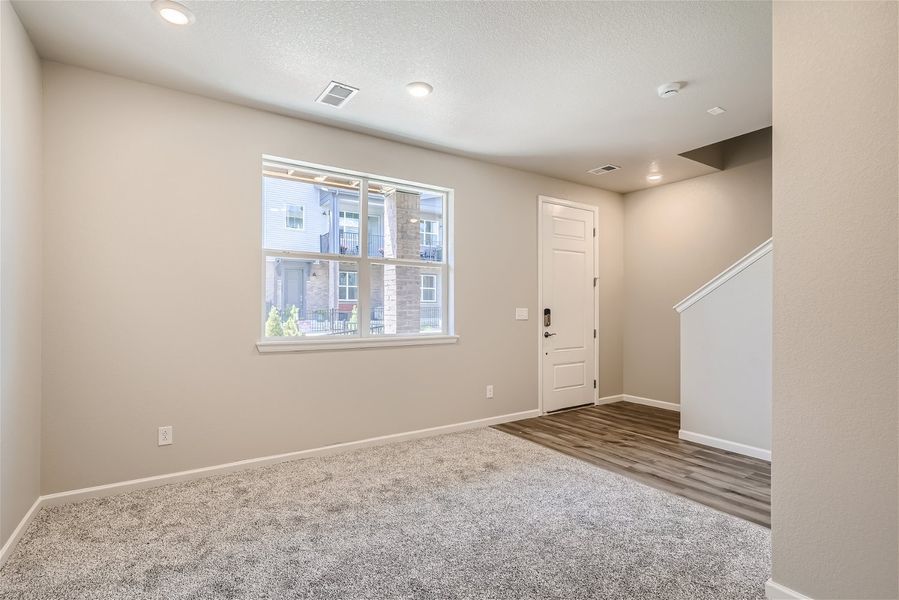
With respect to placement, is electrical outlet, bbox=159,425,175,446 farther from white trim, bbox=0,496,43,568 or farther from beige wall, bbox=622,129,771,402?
beige wall, bbox=622,129,771,402

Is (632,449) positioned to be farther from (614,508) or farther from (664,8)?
(664,8)

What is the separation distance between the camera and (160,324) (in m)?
2.98

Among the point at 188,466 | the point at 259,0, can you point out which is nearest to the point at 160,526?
the point at 188,466

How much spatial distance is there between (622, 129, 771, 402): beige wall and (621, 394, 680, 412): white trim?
0.15ft

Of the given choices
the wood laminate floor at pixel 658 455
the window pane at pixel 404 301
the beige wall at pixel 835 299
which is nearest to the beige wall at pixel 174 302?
the window pane at pixel 404 301

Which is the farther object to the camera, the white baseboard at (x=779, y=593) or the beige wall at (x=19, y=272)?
the beige wall at (x=19, y=272)

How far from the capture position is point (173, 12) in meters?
2.24

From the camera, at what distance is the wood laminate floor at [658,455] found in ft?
9.24

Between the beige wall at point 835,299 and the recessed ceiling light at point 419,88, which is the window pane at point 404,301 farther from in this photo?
the beige wall at point 835,299

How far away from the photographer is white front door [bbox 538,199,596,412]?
5.05 metres

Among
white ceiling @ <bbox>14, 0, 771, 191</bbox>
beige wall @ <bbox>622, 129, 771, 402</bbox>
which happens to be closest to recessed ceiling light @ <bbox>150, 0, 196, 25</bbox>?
white ceiling @ <bbox>14, 0, 771, 191</bbox>

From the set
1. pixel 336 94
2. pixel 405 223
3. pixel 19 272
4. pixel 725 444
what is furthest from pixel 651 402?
pixel 19 272

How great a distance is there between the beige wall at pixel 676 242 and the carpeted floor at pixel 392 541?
9.07 ft

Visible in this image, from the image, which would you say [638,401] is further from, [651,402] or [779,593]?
[779,593]
